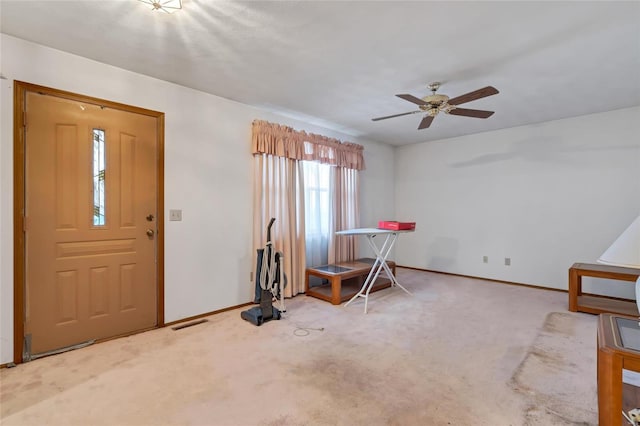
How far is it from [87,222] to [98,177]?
1.28 feet

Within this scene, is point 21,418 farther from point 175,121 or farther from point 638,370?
point 638,370

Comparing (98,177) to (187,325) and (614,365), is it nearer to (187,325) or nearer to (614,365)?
(187,325)

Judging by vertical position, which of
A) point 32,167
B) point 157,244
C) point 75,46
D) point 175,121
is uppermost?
point 75,46

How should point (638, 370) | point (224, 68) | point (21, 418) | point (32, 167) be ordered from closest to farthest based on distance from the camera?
point (638, 370) → point (21, 418) → point (32, 167) → point (224, 68)

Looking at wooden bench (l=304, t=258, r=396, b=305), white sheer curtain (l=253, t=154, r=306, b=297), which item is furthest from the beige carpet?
white sheer curtain (l=253, t=154, r=306, b=297)

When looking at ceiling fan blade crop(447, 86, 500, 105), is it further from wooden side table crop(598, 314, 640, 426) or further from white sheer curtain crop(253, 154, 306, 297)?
white sheer curtain crop(253, 154, 306, 297)

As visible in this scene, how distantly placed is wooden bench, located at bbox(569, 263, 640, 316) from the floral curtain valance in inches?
123

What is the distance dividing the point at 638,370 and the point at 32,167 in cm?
380

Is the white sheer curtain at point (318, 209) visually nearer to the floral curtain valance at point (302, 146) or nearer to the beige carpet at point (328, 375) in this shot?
the floral curtain valance at point (302, 146)

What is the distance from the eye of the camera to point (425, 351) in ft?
8.00

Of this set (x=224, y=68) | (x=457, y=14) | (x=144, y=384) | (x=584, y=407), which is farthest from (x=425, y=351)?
(x=224, y=68)

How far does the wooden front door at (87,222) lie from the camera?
7.48 feet

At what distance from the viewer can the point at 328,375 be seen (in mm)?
2082

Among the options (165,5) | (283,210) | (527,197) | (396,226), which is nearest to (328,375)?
(396,226)
